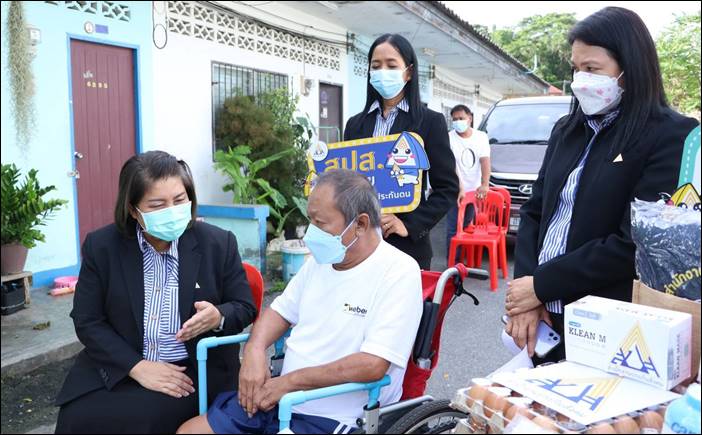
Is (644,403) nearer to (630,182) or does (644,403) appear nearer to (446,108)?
(630,182)

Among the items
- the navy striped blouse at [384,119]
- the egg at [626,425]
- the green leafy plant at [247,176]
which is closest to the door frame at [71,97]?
the green leafy plant at [247,176]

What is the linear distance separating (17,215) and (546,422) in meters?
4.68

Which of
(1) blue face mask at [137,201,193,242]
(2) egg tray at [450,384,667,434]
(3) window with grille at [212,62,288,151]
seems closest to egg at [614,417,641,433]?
(2) egg tray at [450,384,667,434]

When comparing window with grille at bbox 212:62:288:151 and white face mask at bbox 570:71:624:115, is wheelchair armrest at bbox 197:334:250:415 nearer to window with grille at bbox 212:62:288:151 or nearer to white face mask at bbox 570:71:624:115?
white face mask at bbox 570:71:624:115

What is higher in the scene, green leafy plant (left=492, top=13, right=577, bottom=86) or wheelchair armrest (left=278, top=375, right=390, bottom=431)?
green leafy plant (left=492, top=13, right=577, bottom=86)

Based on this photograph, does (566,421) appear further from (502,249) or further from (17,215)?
(502,249)

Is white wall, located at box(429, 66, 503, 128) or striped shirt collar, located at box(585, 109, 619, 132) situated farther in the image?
white wall, located at box(429, 66, 503, 128)

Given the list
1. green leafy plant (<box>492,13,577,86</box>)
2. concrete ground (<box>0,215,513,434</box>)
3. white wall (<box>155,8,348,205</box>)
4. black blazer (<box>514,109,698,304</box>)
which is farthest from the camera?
green leafy plant (<box>492,13,577,86</box>)

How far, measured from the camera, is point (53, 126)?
5.34 meters

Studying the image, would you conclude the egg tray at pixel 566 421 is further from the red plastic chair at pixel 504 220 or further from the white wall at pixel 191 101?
the white wall at pixel 191 101

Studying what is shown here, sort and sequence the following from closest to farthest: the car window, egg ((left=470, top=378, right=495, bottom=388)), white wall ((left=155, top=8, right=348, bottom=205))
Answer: egg ((left=470, top=378, right=495, bottom=388))
white wall ((left=155, top=8, right=348, bottom=205))
the car window

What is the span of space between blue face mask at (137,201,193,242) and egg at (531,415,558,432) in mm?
1539

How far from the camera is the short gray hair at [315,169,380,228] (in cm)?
211

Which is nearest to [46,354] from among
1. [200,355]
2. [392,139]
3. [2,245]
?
[2,245]
